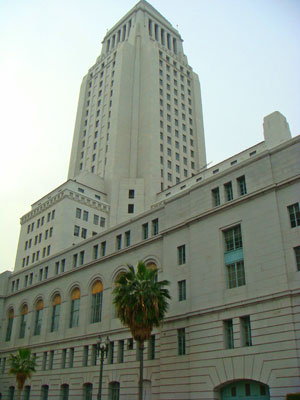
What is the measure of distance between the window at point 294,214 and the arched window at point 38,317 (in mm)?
39321

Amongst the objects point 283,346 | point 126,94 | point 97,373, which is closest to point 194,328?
point 283,346

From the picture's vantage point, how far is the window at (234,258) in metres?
34.1

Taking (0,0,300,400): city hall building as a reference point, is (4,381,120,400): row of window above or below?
below

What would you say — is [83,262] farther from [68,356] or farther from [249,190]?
[249,190]

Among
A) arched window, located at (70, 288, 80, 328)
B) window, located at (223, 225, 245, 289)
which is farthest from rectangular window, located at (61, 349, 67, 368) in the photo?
window, located at (223, 225, 245, 289)

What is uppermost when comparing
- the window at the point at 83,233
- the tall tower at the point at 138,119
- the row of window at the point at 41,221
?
the tall tower at the point at 138,119

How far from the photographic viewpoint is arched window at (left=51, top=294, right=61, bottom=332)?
181 ft

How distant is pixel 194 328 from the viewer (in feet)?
116

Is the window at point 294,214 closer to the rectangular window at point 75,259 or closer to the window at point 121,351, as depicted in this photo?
the window at point 121,351

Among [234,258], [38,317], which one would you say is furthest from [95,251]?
[234,258]

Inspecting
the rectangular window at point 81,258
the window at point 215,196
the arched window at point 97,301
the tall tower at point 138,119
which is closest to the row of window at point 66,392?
the arched window at point 97,301

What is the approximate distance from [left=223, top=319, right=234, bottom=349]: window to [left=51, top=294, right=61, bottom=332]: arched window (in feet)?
93.2

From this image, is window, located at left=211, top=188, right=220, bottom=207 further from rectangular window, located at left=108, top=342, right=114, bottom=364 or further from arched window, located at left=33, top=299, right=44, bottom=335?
arched window, located at left=33, top=299, right=44, bottom=335

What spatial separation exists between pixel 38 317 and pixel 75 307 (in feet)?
31.3
